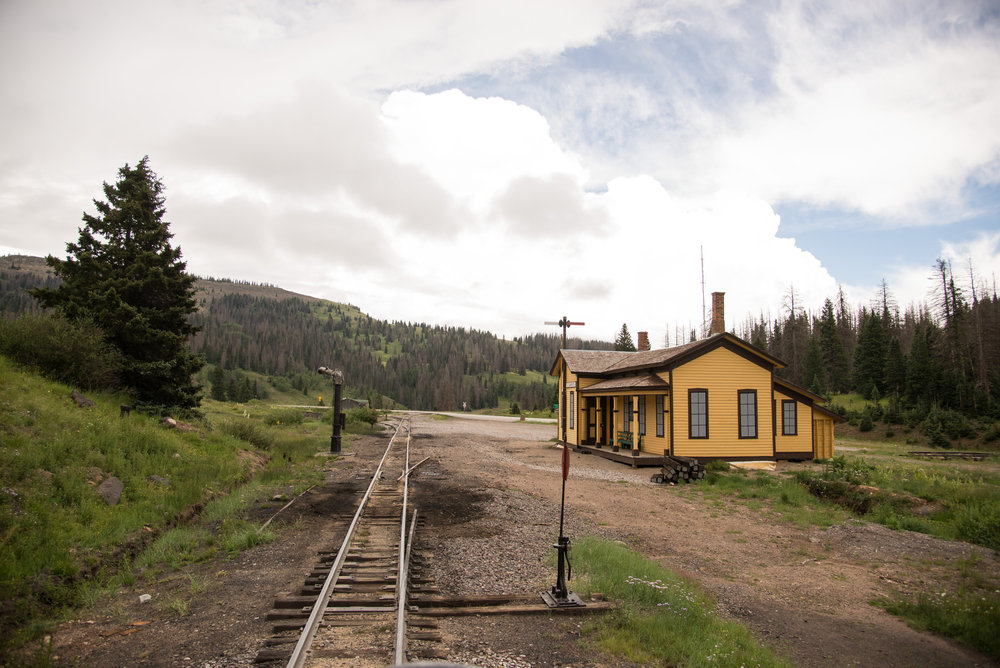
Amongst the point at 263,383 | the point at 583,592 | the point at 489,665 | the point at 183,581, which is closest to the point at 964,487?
the point at 583,592

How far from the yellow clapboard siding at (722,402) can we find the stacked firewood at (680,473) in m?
1.70

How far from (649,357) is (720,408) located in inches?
158

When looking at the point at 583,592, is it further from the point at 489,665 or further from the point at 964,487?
the point at 964,487

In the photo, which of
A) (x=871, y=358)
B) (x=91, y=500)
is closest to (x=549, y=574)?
(x=91, y=500)

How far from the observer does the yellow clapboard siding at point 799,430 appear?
71.4 feet

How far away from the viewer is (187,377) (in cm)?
1727

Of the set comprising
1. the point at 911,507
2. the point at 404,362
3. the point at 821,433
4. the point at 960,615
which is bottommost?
the point at 960,615

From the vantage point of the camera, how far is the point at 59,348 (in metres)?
13.8

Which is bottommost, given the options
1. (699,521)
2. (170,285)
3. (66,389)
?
(699,521)

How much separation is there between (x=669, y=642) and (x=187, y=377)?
16677 millimetres

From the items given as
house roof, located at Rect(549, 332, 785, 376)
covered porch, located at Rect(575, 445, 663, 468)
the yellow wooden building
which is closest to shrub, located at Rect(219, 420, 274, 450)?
the yellow wooden building

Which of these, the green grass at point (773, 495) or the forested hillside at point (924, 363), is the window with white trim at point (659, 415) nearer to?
the green grass at point (773, 495)

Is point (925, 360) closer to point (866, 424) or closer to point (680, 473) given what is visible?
point (866, 424)

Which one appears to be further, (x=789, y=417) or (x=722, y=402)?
(x=789, y=417)
